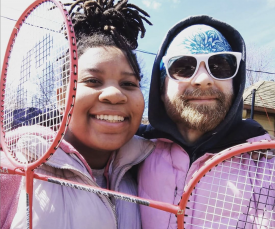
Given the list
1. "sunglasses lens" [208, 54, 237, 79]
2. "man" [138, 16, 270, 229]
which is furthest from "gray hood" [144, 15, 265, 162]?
"sunglasses lens" [208, 54, 237, 79]

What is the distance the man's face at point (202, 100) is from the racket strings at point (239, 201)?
0.96 feet

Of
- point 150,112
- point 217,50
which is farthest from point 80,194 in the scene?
point 217,50

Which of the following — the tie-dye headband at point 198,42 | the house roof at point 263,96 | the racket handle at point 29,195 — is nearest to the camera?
the racket handle at point 29,195

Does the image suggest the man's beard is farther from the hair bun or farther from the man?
the hair bun

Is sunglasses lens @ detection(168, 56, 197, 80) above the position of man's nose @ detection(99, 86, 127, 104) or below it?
above

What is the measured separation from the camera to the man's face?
1.66m

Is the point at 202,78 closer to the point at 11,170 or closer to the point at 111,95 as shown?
the point at 111,95

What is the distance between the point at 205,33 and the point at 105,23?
25.1 inches

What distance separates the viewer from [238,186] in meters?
1.47

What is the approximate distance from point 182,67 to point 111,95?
510 millimetres

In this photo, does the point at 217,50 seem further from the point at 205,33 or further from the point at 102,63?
the point at 102,63

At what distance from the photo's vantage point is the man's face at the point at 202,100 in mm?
1663

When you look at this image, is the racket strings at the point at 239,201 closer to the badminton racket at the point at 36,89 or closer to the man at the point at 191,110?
the man at the point at 191,110

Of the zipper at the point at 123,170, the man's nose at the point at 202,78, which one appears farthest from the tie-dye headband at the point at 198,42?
the zipper at the point at 123,170
